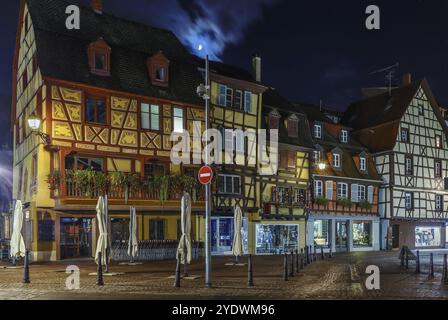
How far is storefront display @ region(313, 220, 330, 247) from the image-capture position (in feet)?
139

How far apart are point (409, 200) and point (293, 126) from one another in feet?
46.2

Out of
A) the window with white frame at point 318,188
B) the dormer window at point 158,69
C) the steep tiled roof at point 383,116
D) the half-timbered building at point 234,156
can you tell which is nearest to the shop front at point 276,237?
the half-timbered building at point 234,156

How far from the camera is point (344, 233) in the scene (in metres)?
44.8

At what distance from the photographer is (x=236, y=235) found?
987 inches

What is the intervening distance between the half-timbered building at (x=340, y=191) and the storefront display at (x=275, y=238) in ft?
5.90

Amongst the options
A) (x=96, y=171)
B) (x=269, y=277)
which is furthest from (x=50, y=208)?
(x=269, y=277)

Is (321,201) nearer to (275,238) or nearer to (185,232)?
(275,238)

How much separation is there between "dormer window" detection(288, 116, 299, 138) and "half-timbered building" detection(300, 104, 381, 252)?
9.17ft

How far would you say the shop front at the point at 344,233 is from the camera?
42.4 meters

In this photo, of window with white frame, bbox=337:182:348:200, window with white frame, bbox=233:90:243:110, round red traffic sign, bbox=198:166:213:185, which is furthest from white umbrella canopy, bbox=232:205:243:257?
window with white frame, bbox=337:182:348:200

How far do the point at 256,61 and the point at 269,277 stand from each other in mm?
24939

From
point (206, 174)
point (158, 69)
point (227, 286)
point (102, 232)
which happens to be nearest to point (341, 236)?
point (158, 69)

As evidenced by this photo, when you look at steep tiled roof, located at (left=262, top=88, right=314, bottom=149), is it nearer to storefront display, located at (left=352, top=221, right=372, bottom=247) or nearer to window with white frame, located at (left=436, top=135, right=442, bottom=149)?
storefront display, located at (left=352, top=221, right=372, bottom=247)
